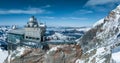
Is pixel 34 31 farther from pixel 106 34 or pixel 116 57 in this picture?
pixel 116 57

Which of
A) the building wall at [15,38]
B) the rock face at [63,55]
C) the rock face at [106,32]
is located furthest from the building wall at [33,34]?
the rock face at [106,32]

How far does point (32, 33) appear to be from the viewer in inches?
2702

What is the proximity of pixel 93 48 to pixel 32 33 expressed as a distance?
46.0 meters

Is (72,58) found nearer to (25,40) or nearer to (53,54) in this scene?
(53,54)

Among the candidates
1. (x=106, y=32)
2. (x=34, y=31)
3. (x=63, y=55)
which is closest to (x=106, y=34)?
(x=106, y=32)

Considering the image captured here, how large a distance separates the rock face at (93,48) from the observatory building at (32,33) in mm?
26897

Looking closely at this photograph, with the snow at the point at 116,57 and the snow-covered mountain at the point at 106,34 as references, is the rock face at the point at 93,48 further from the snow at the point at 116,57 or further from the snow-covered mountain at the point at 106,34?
the snow at the point at 116,57

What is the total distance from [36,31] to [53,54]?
3414cm

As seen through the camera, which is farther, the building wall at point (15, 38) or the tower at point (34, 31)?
the building wall at point (15, 38)

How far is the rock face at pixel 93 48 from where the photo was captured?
19.6 metres

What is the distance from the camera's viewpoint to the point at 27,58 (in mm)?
38375

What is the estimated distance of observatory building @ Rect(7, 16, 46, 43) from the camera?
220ft

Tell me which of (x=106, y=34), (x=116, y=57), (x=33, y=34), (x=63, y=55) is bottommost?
(x=63, y=55)

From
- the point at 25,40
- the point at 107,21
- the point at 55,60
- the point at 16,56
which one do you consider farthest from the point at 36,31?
the point at 107,21
